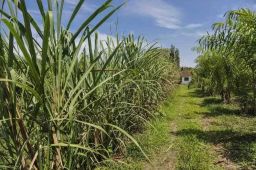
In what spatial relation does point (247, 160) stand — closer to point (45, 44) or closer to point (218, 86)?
point (45, 44)

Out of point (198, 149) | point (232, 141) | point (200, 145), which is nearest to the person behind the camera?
point (198, 149)

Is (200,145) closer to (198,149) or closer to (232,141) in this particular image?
(198,149)

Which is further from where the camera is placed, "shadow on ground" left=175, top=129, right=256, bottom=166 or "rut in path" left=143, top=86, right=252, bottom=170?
"shadow on ground" left=175, top=129, right=256, bottom=166

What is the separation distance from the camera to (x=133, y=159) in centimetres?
667

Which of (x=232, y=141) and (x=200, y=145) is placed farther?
(x=232, y=141)

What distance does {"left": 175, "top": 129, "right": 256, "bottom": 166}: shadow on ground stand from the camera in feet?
24.9

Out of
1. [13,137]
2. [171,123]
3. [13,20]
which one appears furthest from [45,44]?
[171,123]

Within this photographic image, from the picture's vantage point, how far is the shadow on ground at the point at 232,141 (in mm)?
7582

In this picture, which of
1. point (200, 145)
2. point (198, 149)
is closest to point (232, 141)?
point (200, 145)

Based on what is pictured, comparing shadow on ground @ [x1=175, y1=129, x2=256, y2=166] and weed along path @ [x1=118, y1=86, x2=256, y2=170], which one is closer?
weed along path @ [x1=118, y1=86, x2=256, y2=170]

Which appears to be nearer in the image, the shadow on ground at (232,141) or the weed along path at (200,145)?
the weed along path at (200,145)

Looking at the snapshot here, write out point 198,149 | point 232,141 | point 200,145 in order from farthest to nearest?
1. point 232,141
2. point 200,145
3. point 198,149

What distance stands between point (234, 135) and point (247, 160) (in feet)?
9.24

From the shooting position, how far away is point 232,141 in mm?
9188
